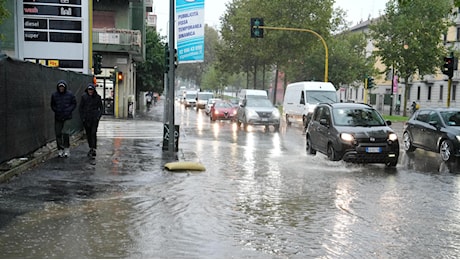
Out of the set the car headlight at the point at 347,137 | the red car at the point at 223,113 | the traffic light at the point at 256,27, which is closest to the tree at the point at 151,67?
the red car at the point at 223,113

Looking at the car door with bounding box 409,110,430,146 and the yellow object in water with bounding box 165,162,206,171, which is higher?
the car door with bounding box 409,110,430,146

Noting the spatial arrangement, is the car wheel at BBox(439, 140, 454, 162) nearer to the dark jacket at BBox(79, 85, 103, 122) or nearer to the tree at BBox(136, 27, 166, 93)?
the dark jacket at BBox(79, 85, 103, 122)

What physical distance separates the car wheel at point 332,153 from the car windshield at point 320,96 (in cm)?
1419

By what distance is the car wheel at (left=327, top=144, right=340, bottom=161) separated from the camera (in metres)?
12.7

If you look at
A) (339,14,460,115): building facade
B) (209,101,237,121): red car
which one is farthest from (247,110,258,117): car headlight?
(339,14,460,115): building facade

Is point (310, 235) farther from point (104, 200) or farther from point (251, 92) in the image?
point (251, 92)

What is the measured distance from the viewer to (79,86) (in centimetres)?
1634

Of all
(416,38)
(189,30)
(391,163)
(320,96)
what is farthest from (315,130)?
(416,38)

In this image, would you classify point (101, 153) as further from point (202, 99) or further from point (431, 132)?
point (202, 99)

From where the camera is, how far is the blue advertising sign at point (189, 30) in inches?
545

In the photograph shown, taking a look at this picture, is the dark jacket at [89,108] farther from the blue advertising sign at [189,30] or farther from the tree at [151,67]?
the tree at [151,67]

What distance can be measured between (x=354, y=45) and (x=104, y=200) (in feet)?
213

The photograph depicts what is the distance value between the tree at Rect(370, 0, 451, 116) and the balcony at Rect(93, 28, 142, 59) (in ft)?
71.1

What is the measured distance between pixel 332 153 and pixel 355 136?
0.89 meters
